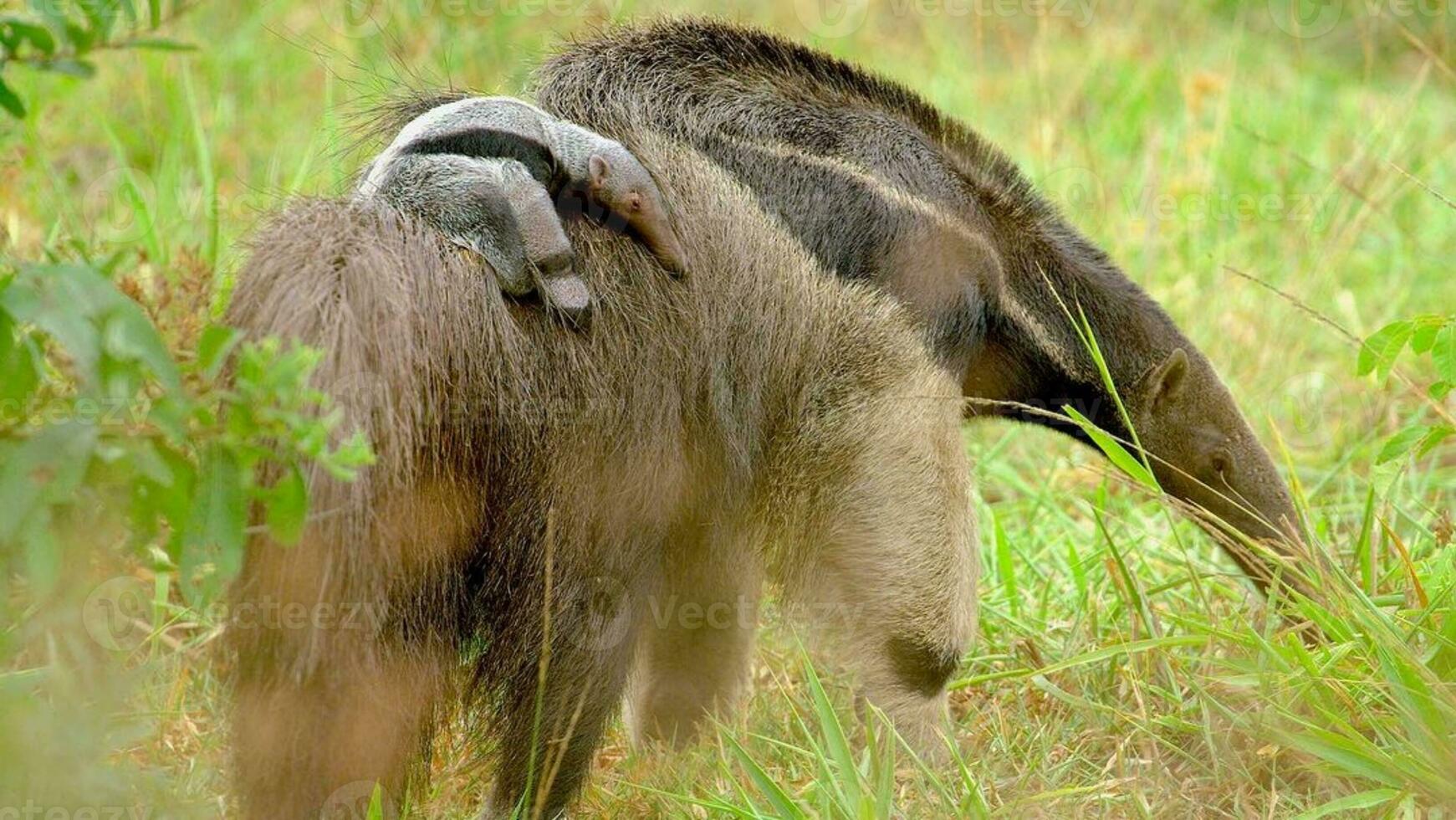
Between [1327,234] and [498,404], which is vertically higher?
[498,404]

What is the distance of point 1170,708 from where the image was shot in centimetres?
427

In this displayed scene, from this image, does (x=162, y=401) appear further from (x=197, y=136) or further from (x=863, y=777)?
(x=197, y=136)

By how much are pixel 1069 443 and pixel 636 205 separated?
3.36 m

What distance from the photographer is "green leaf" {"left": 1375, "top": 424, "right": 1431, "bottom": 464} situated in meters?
3.84

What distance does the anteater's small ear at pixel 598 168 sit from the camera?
145 inches

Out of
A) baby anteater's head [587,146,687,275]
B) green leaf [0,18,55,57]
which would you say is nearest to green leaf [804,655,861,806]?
baby anteater's head [587,146,687,275]

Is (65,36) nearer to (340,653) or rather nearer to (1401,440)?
(340,653)

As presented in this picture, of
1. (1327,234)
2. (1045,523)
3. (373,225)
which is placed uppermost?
(373,225)

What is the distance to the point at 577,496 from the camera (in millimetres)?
3580

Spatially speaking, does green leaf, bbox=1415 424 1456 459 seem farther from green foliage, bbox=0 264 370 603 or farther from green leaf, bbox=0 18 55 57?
green leaf, bbox=0 18 55 57

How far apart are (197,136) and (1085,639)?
418cm

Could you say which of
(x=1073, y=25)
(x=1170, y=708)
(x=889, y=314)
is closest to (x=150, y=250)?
(x=889, y=314)

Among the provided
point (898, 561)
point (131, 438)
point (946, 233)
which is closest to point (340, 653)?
point (131, 438)

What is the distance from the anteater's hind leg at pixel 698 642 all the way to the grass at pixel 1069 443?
15 centimetres
